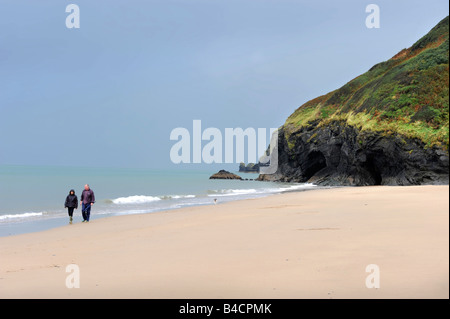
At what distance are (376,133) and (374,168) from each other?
5.77 metres

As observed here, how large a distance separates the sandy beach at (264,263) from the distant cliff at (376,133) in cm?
1073

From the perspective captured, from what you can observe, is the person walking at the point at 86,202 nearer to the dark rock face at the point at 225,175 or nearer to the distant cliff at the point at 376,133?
the distant cliff at the point at 376,133

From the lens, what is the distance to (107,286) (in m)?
5.48

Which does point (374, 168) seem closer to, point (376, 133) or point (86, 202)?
point (376, 133)

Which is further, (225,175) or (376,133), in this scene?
(225,175)

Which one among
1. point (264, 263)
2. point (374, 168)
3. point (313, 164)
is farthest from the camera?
point (313, 164)

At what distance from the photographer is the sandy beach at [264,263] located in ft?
14.0

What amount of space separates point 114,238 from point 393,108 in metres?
36.9

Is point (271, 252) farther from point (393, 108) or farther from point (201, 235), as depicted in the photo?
point (393, 108)

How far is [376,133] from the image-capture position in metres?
41.8

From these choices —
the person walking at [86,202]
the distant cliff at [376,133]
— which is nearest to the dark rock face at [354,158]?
the distant cliff at [376,133]

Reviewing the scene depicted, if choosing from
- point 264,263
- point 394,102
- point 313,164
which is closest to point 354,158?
point 394,102

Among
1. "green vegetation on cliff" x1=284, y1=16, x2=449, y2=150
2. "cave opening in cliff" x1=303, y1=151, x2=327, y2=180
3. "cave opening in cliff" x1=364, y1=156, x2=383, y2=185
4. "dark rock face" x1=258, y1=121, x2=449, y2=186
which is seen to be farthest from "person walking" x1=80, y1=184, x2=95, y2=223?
"cave opening in cliff" x1=303, y1=151, x2=327, y2=180
